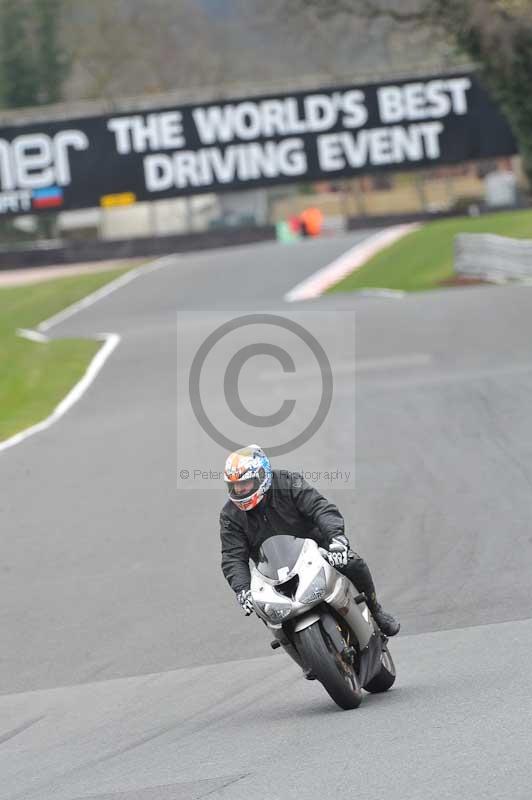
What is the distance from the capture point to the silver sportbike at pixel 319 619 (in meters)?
7.52

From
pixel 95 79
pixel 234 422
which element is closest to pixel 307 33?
pixel 234 422

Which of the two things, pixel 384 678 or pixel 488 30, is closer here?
pixel 384 678

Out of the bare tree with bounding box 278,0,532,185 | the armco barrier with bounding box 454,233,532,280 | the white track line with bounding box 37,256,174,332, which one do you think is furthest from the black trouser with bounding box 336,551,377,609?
the bare tree with bounding box 278,0,532,185

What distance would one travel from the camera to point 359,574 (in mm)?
8188

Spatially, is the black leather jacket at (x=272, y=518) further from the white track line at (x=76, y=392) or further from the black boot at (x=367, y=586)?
the white track line at (x=76, y=392)

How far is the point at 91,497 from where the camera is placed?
47.5 ft

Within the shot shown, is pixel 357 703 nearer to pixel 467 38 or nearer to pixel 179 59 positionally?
pixel 467 38

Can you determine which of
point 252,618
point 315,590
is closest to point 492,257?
point 252,618

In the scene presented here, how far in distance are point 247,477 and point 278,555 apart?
0.49 metres

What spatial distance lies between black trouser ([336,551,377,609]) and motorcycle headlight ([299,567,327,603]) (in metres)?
A: 0.41

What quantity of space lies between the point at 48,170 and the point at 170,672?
36353 millimetres

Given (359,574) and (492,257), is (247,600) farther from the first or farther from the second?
(492,257)

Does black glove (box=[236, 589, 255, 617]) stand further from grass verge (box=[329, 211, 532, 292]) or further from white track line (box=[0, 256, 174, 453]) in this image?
grass verge (box=[329, 211, 532, 292])

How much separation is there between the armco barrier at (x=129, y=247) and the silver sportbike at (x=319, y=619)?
4324 centimetres
